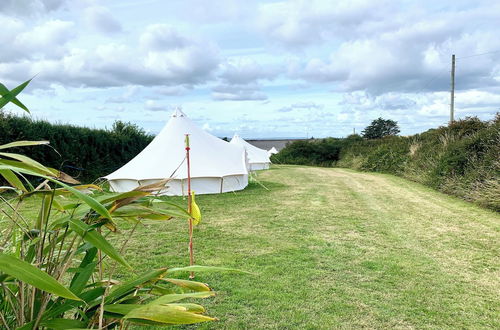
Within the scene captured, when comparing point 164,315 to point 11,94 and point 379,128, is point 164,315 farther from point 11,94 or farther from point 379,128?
point 379,128

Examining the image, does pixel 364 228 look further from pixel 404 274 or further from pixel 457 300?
pixel 457 300

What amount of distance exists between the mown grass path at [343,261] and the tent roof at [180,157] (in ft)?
7.46

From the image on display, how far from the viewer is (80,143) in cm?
1264

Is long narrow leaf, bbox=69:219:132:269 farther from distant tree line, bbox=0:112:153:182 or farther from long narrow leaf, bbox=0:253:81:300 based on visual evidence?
distant tree line, bbox=0:112:153:182

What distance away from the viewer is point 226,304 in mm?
3240

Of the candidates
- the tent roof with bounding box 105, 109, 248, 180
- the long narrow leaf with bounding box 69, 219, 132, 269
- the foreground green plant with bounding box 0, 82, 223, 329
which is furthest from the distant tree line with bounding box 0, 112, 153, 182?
the long narrow leaf with bounding box 69, 219, 132, 269

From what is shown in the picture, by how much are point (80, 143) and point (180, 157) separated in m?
4.28

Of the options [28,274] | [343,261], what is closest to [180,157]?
[343,261]

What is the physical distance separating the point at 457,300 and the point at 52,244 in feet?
10.9

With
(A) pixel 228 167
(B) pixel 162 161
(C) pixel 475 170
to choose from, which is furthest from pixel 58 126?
(C) pixel 475 170

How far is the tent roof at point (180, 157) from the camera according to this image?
10.0 metres

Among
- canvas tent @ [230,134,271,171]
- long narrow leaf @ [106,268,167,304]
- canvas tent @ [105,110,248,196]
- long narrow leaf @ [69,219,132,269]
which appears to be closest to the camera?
long narrow leaf @ [69,219,132,269]

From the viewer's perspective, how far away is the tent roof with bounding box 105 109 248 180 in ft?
32.9

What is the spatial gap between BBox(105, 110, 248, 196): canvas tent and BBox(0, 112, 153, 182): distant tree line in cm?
134
